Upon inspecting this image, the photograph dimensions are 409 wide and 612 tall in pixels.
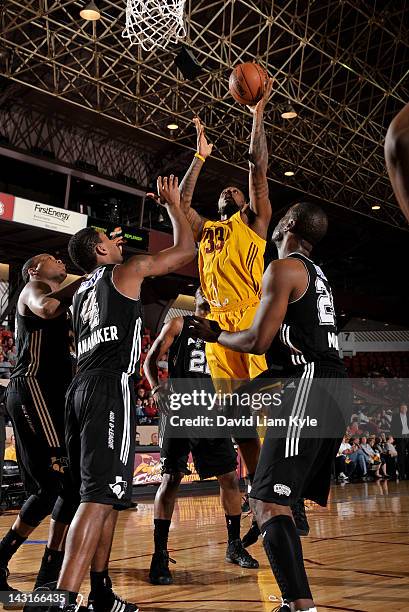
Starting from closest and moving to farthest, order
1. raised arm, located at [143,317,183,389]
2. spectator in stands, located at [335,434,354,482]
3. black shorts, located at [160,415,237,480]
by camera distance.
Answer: raised arm, located at [143,317,183,389] < black shorts, located at [160,415,237,480] < spectator in stands, located at [335,434,354,482]

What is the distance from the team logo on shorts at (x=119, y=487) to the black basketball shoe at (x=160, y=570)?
1.27 metres

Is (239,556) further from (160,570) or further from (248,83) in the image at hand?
(248,83)

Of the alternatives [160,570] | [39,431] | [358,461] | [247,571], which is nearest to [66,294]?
[39,431]

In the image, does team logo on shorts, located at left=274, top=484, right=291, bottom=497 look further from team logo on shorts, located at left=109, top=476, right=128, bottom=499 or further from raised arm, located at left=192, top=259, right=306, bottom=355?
team logo on shorts, located at left=109, top=476, right=128, bottom=499

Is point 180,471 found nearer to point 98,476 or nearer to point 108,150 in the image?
point 98,476

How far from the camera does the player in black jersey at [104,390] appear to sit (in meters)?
2.77

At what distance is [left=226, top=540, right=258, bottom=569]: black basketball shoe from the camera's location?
422 centimetres

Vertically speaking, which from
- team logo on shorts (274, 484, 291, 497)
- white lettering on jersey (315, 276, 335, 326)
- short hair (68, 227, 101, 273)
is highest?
short hair (68, 227, 101, 273)

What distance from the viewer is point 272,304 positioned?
263 cm

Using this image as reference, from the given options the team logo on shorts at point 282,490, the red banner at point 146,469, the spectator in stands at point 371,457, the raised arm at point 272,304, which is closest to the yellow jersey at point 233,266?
the raised arm at point 272,304

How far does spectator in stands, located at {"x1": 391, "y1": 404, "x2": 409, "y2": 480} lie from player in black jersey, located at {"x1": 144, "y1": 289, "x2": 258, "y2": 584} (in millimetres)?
11719

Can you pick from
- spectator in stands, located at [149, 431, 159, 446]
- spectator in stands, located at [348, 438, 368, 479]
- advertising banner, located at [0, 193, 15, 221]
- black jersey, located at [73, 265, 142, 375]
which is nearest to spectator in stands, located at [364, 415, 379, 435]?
spectator in stands, located at [348, 438, 368, 479]

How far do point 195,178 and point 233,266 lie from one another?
604 millimetres

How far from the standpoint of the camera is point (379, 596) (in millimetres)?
3387
